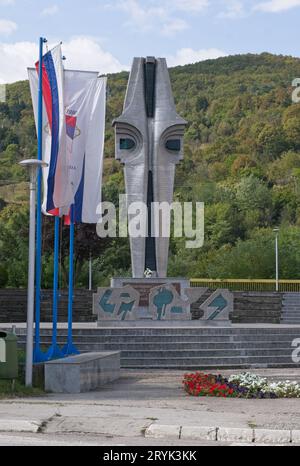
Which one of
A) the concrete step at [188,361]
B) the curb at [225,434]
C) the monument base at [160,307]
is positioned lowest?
the concrete step at [188,361]

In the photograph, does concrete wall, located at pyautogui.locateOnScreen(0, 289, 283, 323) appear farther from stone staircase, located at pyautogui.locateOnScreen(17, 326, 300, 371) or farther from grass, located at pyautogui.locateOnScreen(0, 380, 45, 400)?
grass, located at pyautogui.locateOnScreen(0, 380, 45, 400)

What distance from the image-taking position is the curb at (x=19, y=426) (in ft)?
31.1

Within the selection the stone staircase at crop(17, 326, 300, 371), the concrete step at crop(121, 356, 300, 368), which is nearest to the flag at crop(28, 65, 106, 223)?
the stone staircase at crop(17, 326, 300, 371)

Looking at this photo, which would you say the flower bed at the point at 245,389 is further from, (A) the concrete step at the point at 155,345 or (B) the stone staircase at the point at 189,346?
(A) the concrete step at the point at 155,345

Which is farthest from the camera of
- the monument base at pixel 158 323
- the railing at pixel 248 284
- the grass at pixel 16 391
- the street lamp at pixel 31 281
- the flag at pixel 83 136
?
the railing at pixel 248 284

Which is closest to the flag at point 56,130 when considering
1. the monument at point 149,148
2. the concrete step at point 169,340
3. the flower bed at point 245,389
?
the flower bed at point 245,389

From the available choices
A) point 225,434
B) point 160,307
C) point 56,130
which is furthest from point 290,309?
point 225,434

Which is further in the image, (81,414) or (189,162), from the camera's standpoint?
(189,162)

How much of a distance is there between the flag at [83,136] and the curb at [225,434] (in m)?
7.01

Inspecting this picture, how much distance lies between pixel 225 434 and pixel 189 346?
11.2 meters

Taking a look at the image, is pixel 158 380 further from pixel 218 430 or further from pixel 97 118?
pixel 218 430
